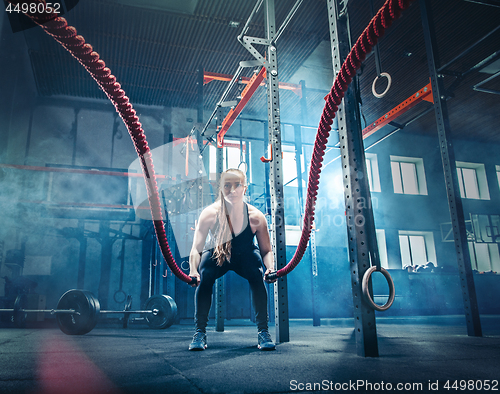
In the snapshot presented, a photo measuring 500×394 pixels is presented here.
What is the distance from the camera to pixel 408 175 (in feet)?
36.3

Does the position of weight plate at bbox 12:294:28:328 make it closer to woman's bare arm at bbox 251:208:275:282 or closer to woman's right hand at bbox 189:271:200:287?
woman's right hand at bbox 189:271:200:287

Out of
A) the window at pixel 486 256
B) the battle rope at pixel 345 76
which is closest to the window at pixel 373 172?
the window at pixel 486 256

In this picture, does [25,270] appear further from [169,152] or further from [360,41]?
[360,41]

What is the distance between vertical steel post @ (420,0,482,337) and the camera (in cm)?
318

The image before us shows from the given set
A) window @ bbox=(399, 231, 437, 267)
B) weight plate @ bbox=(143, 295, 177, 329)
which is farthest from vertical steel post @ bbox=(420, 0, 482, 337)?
window @ bbox=(399, 231, 437, 267)

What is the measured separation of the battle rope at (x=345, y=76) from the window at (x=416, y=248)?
9161 millimetres

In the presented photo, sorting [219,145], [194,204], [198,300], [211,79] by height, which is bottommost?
[198,300]

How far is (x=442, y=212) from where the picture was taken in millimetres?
10648

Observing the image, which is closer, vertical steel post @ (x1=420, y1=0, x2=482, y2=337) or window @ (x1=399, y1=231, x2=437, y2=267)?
vertical steel post @ (x1=420, y1=0, x2=482, y2=337)

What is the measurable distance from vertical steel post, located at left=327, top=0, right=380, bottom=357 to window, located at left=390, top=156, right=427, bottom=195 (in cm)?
925

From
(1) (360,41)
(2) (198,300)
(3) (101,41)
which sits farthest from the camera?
(3) (101,41)

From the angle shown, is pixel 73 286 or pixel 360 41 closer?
pixel 360 41

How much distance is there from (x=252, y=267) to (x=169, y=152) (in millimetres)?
6911

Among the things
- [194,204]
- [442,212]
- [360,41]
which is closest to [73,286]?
[194,204]
